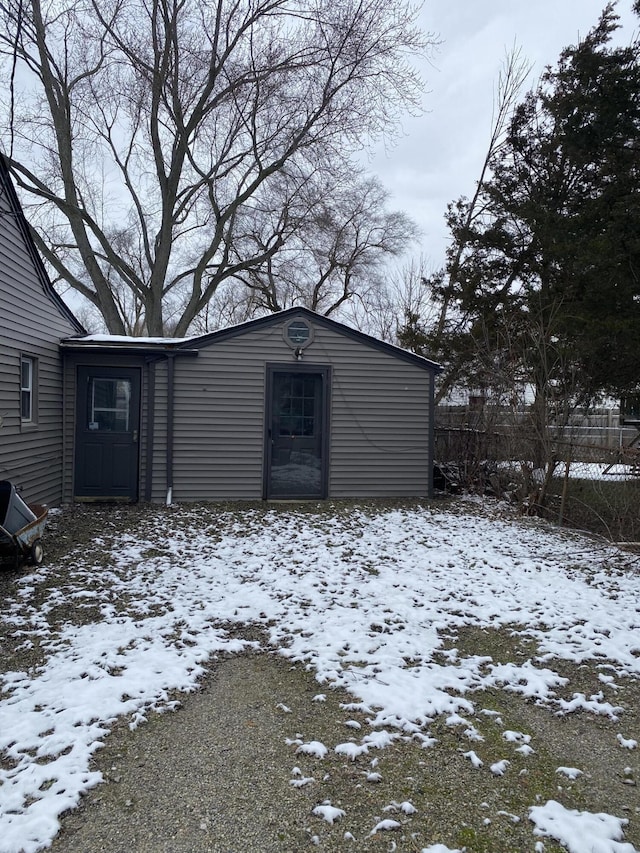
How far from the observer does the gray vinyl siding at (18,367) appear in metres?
6.74

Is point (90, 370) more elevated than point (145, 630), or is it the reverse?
point (90, 370)

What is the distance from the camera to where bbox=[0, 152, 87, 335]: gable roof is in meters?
6.14

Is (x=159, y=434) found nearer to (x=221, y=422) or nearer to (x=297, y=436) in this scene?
(x=221, y=422)

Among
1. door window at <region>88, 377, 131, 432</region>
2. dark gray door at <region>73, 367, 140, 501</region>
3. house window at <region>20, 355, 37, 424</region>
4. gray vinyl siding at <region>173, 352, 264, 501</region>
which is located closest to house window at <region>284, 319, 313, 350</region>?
gray vinyl siding at <region>173, 352, 264, 501</region>

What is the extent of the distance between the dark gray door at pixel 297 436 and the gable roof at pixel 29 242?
3.43 m

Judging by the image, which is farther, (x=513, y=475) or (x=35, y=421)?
(x=513, y=475)

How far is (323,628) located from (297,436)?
5.51 metres

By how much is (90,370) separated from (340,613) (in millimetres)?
6271

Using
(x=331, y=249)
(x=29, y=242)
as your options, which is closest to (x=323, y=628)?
(x=29, y=242)

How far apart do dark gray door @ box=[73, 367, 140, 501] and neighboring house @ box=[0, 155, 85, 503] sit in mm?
371

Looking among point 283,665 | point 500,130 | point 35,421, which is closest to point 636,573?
point 283,665

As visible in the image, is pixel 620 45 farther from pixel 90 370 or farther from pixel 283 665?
pixel 283 665

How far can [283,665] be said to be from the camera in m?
3.63

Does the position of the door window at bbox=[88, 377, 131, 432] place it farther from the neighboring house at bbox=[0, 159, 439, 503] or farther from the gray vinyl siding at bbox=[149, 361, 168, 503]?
the gray vinyl siding at bbox=[149, 361, 168, 503]
